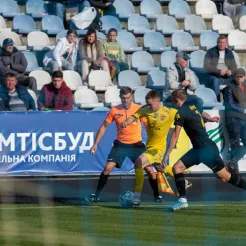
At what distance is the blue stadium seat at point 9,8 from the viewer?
70.5 feet

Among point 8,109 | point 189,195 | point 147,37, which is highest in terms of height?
point 147,37

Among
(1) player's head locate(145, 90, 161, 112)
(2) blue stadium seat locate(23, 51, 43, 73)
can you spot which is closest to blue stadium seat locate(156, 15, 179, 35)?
(2) blue stadium seat locate(23, 51, 43, 73)

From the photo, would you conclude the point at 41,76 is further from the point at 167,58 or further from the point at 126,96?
the point at 126,96

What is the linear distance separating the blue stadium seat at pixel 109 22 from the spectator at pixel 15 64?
125 inches

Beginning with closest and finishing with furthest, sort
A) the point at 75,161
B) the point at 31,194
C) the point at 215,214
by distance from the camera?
the point at 215,214 < the point at 31,194 < the point at 75,161

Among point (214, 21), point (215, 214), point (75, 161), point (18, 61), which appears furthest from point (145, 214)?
point (214, 21)

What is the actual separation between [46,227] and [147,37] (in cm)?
1065

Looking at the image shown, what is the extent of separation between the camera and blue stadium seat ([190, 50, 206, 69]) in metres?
21.6

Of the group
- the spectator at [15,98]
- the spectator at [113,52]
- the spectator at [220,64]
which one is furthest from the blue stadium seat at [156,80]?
the spectator at [15,98]

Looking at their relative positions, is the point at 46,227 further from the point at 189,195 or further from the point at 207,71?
the point at 207,71

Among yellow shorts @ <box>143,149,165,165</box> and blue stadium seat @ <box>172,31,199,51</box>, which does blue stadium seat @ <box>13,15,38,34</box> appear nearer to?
blue stadium seat @ <box>172,31,199,51</box>

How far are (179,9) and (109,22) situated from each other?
87.3 inches

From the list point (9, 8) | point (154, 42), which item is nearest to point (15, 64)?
point (9, 8)

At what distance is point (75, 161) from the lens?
18141 millimetres
